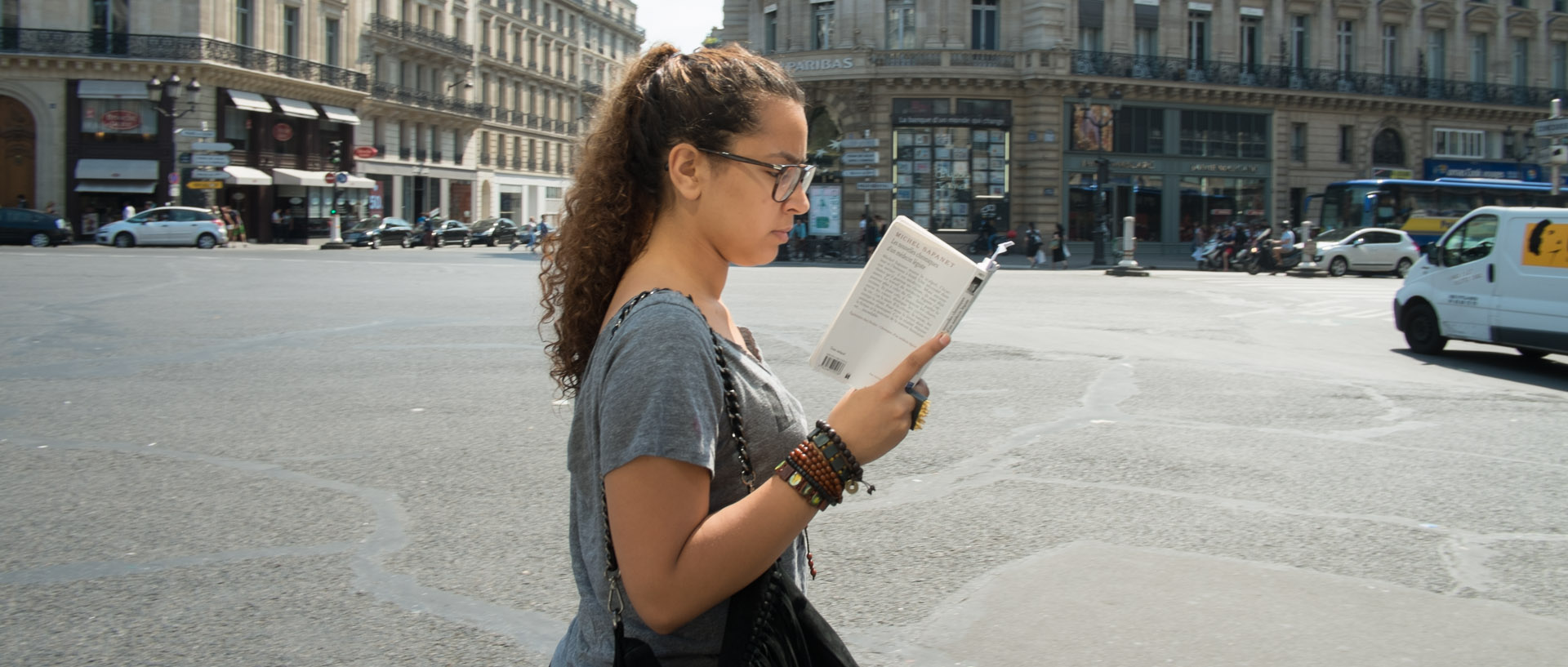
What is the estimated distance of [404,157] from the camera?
5647 centimetres

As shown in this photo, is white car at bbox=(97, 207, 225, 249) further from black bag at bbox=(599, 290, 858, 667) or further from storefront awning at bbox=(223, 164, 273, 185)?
black bag at bbox=(599, 290, 858, 667)

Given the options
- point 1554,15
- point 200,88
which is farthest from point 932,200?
point 1554,15

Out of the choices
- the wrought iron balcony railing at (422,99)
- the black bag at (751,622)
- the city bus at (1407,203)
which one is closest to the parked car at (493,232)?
the wrought iron balcony railing at (422,99)

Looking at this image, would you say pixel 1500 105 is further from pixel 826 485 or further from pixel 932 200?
pixel 826 485

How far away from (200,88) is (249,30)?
3971 millimetres

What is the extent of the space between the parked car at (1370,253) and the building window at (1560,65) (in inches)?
991

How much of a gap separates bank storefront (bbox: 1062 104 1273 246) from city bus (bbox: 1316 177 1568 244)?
2.82 m

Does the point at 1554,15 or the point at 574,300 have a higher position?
the point at 1554,15

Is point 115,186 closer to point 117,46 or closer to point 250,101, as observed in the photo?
point 117,46

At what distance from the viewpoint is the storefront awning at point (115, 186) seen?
40.6m

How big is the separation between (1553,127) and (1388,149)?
95.3 ft

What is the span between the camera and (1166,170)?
40.9m

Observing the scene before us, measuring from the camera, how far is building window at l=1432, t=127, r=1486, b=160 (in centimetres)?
4616

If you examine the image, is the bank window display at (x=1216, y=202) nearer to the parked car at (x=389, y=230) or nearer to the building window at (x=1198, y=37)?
the building window at (x=1198, y=37)
